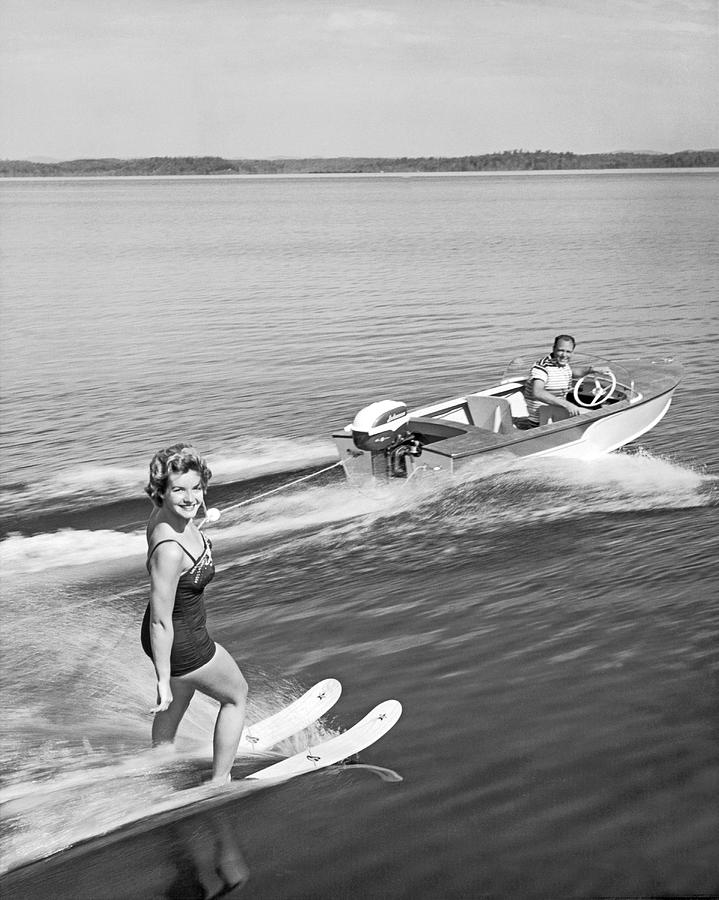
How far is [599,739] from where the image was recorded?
6547 millimetres

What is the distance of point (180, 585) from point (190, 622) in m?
0.23

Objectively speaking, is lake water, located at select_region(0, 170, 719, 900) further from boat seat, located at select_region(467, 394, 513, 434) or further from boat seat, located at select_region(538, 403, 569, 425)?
boat seat, located at select_region(467, 394, 513, 434)

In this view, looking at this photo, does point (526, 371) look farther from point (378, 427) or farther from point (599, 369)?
point (378, 427)

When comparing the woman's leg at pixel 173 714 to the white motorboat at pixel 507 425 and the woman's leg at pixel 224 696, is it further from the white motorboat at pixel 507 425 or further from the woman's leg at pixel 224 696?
the white motorboat at pixel 507 425

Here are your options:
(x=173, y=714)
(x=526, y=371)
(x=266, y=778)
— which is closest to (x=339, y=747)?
(x=266, y=778)

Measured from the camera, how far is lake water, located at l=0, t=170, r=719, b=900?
5.53 metres

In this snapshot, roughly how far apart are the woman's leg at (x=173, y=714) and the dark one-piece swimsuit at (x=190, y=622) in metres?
0.18

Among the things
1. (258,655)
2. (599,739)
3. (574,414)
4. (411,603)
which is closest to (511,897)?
(599,739)

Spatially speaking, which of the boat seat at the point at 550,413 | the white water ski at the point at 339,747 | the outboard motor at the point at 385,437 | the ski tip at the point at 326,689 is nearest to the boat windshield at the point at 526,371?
the boat seat at the point at 550,413

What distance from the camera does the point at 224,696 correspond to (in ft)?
17.1

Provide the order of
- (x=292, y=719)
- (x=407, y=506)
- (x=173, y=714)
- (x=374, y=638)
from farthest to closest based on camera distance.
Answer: (x=407, y=506) → (x=374, y=638) → (x=292, y=719) → (x=173, y=714)

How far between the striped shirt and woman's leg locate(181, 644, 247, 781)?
801 centimetres

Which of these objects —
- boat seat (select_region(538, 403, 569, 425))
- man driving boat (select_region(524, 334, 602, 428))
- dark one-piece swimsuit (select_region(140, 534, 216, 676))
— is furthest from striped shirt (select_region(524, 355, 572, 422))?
dark one-piece swimsuit (select_region(140, 534, 216, 676))

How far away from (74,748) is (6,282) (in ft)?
122
